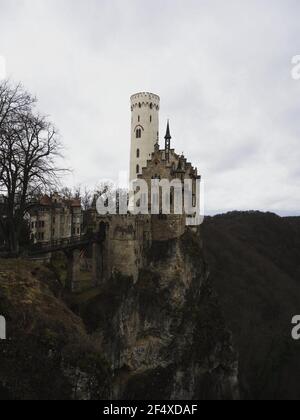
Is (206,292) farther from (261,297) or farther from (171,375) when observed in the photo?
(261,297)

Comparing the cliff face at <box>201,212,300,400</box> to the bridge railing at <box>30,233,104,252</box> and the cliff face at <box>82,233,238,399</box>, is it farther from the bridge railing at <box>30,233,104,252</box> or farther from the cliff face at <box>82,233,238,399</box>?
the bridge railing at <box>30,233,104,252</box>

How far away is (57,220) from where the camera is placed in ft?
156

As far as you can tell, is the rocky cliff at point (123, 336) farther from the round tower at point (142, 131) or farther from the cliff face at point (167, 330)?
the round tower at point (142, 131)

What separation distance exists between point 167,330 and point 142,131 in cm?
2291

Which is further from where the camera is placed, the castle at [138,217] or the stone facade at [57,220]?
the stone facade at [57,220]

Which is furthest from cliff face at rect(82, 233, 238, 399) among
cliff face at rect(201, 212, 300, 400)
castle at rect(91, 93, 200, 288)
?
cliff face at rect(201, 212, 300, 400)

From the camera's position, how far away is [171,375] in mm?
31703

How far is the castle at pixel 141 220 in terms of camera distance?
99.8 feet

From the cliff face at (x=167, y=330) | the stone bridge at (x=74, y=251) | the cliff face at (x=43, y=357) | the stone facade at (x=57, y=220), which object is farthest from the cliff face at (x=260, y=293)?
the cliff face at (x=43, y=357)

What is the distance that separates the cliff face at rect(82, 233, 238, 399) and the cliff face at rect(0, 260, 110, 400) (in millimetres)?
12552

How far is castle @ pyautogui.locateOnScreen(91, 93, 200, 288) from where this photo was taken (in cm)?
3041

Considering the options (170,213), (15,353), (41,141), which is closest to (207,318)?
(170,213)

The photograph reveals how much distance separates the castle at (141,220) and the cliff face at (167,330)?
1092 mm

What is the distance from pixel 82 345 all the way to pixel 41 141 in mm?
13865
